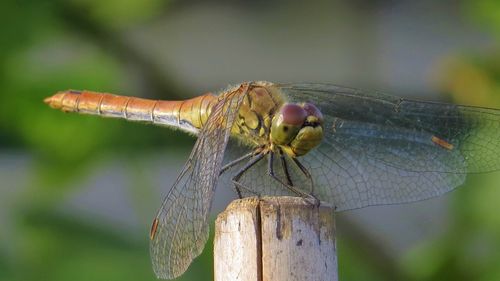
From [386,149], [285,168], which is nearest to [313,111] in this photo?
[285,168]

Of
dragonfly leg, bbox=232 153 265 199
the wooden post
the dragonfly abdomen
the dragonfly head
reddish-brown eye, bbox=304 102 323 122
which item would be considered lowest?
the wooden post

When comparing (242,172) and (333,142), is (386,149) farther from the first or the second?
(242,172)

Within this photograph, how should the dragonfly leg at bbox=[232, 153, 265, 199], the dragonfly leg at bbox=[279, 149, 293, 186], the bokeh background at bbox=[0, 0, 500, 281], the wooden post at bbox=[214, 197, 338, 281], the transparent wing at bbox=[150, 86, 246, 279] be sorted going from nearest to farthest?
the wooden post at bbox=[214, 197, 338, 281] → the transparent wing at bbox=[150, 86, 246, 279] → the dragonfly leg at bbox=[232, 153, 265, 199] → the dragonfly leg at bbox=[279, 149, 293, 186] → the bokeh background at bbox=[0, 0, 500, 281]

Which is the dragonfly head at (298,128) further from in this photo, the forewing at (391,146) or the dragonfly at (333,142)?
the forewing at (391,146)

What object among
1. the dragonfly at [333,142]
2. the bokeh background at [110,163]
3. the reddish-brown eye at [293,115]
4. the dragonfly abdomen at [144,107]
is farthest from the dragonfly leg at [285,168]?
the bokeh background at [110,163]

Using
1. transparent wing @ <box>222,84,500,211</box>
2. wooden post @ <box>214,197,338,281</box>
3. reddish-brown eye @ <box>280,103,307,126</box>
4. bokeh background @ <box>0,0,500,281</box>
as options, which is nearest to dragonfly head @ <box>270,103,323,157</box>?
reddish-brown eye @ <box>280,103,307,126</box>

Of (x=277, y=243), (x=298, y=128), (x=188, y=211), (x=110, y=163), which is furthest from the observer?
(x=110, y=163)

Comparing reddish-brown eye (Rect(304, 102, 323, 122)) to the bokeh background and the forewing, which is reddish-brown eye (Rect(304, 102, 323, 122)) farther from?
the bokeh background
